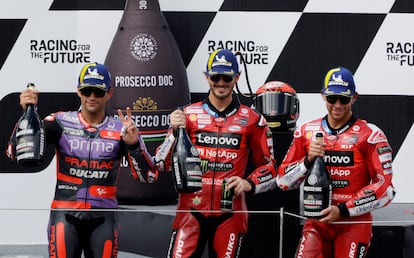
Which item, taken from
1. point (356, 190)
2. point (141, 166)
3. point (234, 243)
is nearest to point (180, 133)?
point (141, 166)

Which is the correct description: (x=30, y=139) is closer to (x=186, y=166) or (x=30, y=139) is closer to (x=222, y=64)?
(x=186, y=166)

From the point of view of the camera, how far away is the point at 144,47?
582cm

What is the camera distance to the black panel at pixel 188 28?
6.09 m

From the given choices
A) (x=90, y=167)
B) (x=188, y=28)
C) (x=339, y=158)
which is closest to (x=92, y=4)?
(x=188, y=28)

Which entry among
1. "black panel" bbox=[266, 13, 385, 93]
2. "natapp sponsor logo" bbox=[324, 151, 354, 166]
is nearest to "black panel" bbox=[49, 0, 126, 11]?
"black panel" bbox=[266, 13, 385, 93]

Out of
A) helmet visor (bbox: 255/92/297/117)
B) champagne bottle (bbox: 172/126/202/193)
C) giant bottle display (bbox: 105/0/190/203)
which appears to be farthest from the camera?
giant bottle display (bbox: 105/0/190/203)

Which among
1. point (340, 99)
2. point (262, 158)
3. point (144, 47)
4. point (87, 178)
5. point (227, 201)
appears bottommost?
point (227, 201)

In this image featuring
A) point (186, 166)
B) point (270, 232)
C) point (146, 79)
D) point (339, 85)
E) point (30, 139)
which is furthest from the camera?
point (146, 79)

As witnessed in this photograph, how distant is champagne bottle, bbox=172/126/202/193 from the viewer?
4.20m

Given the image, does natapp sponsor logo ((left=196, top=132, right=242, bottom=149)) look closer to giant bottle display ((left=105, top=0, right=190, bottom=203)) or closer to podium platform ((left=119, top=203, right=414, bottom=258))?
podium platform ((left=119, top=203, right=414, bottom=258))

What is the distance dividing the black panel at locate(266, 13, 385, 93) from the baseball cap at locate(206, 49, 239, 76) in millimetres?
1629

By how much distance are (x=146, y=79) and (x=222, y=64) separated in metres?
1.38

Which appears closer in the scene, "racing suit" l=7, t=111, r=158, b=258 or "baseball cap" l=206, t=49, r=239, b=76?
"racing suit" l=7, t=111, r=158, b=258

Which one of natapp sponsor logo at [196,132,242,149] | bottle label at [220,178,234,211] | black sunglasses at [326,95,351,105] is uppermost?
black sunglasses at [326,95,351,105]
